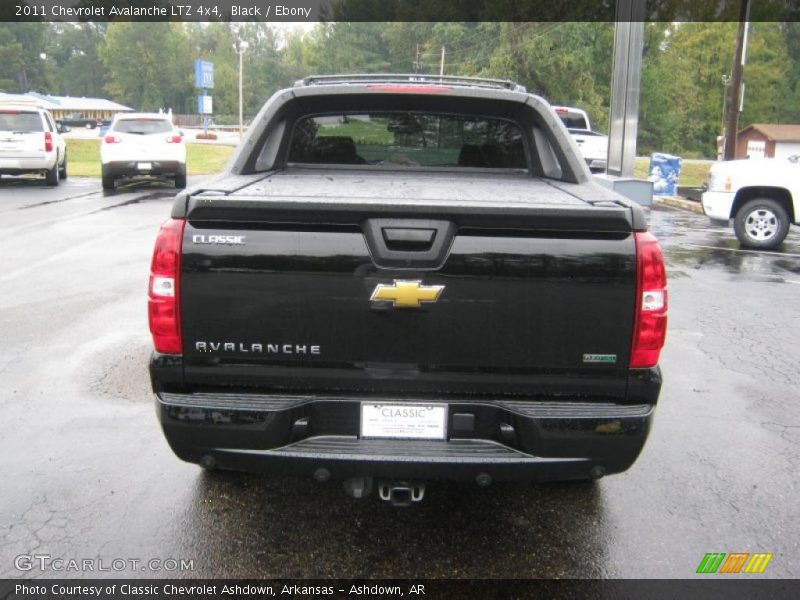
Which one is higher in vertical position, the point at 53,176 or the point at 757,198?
the point at 757,198

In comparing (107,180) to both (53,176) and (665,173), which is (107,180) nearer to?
(53,176)

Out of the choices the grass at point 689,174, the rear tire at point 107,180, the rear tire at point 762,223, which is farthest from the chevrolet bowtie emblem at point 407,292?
the grass at point 689,174

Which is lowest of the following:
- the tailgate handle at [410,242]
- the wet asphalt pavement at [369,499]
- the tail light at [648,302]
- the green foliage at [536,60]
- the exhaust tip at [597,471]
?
the wet asphalt pavement at [369,499]

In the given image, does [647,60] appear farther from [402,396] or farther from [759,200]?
[402,396]

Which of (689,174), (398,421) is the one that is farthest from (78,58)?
(398,421)

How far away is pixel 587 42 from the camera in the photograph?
53344mm

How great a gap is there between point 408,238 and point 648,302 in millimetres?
946

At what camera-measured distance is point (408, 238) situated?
2771 mm

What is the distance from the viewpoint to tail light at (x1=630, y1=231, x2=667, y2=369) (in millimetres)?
2797

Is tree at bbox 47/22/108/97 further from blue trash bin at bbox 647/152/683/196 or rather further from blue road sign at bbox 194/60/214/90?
blue trash bin at bbox 647/152/683/196

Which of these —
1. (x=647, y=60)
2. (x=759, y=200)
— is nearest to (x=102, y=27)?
(x=647, y=60)

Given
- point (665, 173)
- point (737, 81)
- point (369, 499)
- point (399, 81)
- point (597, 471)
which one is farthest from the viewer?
point (737, 81)

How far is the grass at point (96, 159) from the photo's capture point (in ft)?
88.9

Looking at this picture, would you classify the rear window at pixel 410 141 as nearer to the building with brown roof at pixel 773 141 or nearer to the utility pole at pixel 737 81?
the utility pole at pixel 737 81
